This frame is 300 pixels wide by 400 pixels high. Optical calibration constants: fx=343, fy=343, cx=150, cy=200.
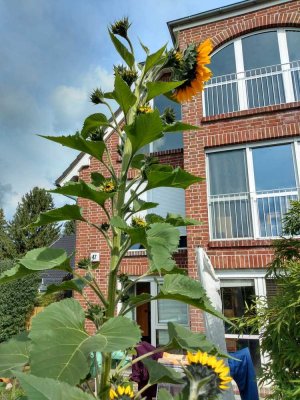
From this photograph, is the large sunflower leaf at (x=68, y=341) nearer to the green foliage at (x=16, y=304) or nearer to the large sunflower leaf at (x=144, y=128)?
the large sunflower leaf at (x=144, y=128)

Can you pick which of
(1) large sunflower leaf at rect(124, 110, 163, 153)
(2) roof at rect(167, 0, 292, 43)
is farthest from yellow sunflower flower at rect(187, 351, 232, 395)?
(2) roof at rect(167, 0, 292, 43)

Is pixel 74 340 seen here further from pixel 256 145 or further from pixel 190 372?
pixel 256 145

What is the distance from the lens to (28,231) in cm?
2992

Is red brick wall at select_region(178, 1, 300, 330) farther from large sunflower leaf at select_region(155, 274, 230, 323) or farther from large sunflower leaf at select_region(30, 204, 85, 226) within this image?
large sunflower leaf at select_region(30, 204, 85, 226)

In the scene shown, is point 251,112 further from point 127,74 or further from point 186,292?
point 186,292

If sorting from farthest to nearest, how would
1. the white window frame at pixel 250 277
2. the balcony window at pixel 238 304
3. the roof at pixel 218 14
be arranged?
the roof at pixel 218 14 < the balcony window at pixel 238 304 < the white window frame at pixel 250 277

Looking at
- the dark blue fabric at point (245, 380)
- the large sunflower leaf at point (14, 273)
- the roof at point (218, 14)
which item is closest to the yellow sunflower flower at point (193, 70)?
the large sunflower leaf at point (14, 273)

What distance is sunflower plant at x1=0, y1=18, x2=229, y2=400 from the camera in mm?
735

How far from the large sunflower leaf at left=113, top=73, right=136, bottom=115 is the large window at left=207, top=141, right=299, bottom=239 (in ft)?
22.5

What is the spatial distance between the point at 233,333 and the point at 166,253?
23.8ft

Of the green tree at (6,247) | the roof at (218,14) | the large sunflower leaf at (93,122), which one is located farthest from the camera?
the green tree at (6,247)

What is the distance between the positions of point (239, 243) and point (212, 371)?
6.87 metres

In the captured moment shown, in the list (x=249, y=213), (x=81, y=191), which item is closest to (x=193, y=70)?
(x=81, y=191)

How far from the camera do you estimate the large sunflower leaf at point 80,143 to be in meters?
1.07
